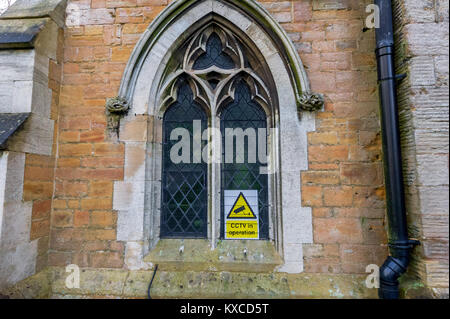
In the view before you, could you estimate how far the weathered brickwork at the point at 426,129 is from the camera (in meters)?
1.96

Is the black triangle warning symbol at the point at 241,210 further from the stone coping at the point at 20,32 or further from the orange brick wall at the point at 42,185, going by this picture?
the stone coping at the point at 20,32

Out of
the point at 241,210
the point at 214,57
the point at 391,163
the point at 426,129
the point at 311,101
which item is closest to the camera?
the point at 426,129

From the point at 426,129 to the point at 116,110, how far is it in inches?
120

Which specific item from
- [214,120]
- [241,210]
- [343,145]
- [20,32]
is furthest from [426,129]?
[20,32]

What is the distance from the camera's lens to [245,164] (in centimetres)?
278

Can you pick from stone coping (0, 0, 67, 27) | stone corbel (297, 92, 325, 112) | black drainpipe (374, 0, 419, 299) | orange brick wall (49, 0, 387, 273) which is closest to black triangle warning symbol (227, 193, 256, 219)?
orange brick wall (49, 0, 387, 273)

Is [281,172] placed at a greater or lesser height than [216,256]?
greater

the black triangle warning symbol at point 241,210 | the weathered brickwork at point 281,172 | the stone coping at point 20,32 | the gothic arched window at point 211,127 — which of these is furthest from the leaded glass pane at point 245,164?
the stone coping at point 20,32

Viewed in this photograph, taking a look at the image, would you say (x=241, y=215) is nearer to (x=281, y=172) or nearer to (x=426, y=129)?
(x=281, y=172)

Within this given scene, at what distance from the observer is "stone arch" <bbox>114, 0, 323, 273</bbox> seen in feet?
8.05

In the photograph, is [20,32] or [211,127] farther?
[211,127]

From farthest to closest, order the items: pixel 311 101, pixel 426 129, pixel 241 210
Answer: pixel 241 210 < pixel 311 101 < pixel 426 129

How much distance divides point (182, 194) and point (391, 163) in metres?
2.17

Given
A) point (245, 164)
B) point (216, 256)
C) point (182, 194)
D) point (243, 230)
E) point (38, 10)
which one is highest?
point (38, 10)
